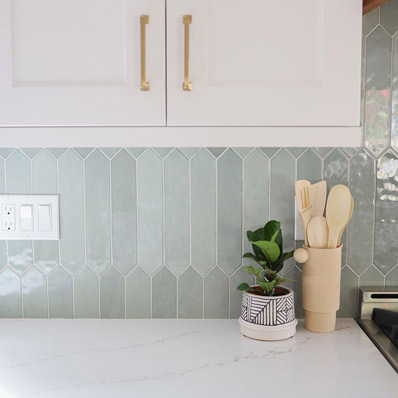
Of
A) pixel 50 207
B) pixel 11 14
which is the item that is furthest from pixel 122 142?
pixel 50 207

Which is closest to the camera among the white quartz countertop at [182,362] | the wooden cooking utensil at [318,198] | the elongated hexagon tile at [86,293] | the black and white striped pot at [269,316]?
the white quartz countertop at [182,362]

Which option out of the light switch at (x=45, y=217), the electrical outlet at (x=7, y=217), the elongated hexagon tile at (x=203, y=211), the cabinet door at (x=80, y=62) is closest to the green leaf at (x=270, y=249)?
the elongated hexagon tile at (x=203, y=211)

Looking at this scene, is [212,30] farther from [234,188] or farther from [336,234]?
[336,234]

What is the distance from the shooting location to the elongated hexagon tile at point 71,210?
1.50 meters

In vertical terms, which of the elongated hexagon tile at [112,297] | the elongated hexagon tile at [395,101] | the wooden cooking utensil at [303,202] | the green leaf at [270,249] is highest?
the elongated hexagon tile at [395,101]

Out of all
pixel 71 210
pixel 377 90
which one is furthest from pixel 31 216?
pixel 377 90

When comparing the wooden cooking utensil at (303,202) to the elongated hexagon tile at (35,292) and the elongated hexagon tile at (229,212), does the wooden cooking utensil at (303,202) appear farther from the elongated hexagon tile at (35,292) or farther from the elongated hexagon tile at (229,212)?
the elongated hexagon tile at (35,292)

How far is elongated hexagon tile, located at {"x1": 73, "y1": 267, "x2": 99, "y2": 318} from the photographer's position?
1522mm

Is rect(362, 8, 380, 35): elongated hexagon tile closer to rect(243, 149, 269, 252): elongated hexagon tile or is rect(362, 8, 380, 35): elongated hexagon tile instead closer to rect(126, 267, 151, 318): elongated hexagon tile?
rect(243, 149, 269, 252): elongated hexagon tile

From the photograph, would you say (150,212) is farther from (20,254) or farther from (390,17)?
(390,17)

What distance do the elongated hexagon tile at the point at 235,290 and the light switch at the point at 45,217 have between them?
2.01ft

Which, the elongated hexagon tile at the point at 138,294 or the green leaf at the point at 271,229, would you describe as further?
→ the elongated hexagon tile at the point at 138,294

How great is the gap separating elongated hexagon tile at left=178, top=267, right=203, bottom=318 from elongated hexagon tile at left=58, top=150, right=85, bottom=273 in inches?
13.1

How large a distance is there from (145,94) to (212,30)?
21cm
